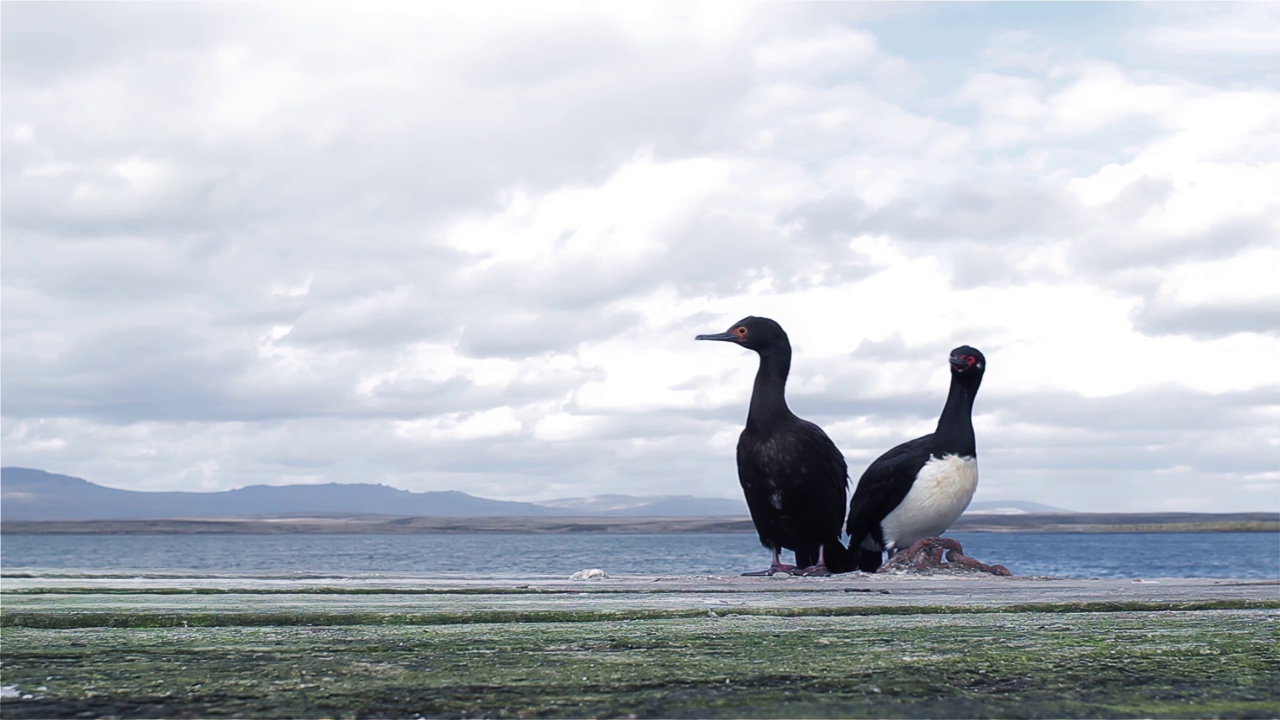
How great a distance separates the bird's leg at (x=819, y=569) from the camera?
11.3 metres

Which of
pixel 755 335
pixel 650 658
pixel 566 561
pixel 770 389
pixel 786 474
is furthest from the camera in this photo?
pixel 566 561

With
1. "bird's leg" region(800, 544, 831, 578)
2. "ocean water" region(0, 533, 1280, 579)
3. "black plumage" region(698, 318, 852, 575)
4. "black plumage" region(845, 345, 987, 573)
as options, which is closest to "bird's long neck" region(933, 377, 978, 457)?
"black plumage" region(845, 345, 987, 573)

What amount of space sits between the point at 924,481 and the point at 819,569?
1423mm

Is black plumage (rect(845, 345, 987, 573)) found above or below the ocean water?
above

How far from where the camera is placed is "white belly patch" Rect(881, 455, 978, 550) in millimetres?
12094

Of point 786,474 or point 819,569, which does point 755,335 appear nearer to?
point 786,474

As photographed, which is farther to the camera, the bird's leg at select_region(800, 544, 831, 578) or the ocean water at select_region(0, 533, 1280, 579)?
the ocean water at select_region(0, 533, 1280, 579)

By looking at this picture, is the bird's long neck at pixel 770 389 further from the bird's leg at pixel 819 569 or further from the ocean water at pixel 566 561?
the ocean water at pixel 566 561

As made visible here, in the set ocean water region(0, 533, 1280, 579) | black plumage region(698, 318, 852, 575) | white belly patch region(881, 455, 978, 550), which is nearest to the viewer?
black plumage region(698, 318, 852, 575)

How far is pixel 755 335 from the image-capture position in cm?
1231

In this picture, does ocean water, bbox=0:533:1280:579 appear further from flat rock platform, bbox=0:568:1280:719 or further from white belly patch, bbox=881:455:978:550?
flat rock platform, bbox=0:568:1280:719

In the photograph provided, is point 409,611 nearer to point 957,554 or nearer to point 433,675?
point 433,675

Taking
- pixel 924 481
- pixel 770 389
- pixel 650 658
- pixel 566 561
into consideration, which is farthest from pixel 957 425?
pixel 566 561

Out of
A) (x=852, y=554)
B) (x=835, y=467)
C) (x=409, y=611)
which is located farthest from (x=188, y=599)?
(x=852, y=554)
